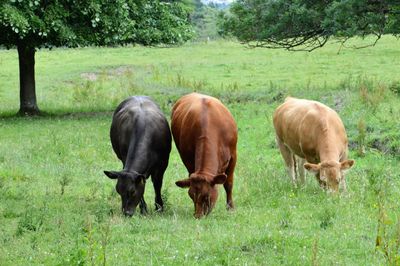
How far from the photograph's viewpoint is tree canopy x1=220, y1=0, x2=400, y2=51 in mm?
21844

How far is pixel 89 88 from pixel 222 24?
5702mm

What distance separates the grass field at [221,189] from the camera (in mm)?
7762

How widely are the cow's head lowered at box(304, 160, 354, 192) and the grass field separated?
0.25 metres

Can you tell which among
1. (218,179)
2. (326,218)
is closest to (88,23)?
(218,179)

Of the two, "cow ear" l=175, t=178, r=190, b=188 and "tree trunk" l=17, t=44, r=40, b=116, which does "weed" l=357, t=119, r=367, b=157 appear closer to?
"cow ear" l=175, t=178, r=190, b=188

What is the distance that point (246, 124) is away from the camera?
2050 cm

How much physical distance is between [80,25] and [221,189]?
10.9m

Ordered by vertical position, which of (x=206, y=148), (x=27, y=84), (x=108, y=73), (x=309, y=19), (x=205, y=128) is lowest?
(x=108, y=73)

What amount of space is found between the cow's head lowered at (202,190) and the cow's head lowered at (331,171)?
1866 millimetres

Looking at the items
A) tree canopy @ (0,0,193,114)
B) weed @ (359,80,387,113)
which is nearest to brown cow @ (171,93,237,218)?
weed @ (359,80,387,113)

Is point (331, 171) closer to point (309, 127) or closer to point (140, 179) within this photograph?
point (309, 127)

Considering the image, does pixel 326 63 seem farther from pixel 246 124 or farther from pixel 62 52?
pixel 62 52

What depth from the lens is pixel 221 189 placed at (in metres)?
12.8

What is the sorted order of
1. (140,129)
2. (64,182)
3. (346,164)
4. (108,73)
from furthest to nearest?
(108,73), (64,182), (140,129), (346,164)
